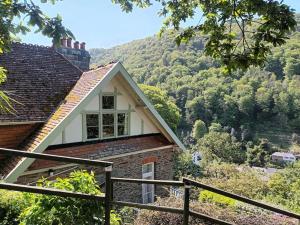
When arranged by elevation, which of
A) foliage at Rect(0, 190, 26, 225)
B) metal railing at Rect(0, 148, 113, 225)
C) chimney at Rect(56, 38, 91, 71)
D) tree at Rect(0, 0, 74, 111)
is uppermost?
chimney at Rect(56, 38, 91, 71)

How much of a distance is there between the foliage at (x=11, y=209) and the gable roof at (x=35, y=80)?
209 inches

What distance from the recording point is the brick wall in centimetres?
995

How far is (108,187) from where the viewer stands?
2982 millimetres

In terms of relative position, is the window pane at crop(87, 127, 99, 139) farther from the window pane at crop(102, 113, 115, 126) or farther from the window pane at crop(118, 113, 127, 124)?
the window pane at crop(118, 113, 127, 124)

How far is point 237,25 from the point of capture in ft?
13.4

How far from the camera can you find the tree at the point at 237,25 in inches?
128

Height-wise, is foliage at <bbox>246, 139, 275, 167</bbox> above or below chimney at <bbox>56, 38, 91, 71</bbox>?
below

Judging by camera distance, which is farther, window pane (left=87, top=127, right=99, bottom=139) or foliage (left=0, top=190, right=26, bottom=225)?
window pane (left=87, top=127, right=99, bottom=139)

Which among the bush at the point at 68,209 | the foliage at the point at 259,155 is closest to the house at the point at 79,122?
the bush at the point at 68,209

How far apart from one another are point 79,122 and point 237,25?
6.87 metres

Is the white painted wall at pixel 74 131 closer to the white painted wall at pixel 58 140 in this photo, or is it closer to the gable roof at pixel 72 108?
the white painted wall at pixel 58 140

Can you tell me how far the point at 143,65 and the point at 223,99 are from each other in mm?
29483

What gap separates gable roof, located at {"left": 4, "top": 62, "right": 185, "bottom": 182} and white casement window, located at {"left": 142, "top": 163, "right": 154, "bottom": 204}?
5.55 ft

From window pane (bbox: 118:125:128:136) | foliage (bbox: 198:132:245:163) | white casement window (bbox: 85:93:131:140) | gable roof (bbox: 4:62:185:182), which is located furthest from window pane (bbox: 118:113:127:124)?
foliage (bbox: 198:132:245:163)
